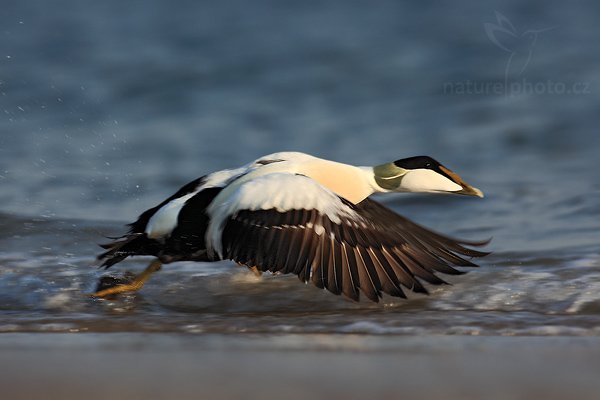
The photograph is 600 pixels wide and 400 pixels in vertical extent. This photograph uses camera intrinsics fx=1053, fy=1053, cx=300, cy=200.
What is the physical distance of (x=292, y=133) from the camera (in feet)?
29.5

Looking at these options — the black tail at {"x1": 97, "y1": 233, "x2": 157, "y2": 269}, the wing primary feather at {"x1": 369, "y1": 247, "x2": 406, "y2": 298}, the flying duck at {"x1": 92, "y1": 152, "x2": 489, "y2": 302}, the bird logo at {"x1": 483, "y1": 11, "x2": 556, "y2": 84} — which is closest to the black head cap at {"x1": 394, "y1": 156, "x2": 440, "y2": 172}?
the flying duck at {"x1": 92, "y1": 152, "x2": 489, "y2": 302}

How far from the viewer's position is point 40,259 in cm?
634

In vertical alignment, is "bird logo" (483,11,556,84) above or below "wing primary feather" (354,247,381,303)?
above

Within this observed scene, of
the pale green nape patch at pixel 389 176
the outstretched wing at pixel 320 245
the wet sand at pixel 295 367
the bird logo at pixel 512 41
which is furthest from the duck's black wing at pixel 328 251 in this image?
the bird logo at pixel 512 41

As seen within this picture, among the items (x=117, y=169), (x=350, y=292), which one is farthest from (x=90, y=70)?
(x=350, y=292)

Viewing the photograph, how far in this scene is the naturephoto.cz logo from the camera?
9.45 meters

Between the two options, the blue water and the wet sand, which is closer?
the wet sand

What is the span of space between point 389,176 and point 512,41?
5.42m

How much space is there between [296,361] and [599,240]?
121 inches

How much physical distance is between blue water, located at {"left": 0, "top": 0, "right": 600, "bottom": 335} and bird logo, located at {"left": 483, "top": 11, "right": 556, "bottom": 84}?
21mm

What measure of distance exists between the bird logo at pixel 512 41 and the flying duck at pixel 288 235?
5.20 m

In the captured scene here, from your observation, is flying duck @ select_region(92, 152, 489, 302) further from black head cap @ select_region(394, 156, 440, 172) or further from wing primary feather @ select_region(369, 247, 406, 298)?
black head cap @ select_region(394, 156, 440, 172)

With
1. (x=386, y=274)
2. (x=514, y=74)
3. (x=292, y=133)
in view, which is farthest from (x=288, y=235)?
(x=514, y=74)

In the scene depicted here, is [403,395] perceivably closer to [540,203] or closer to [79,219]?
[540,203]
